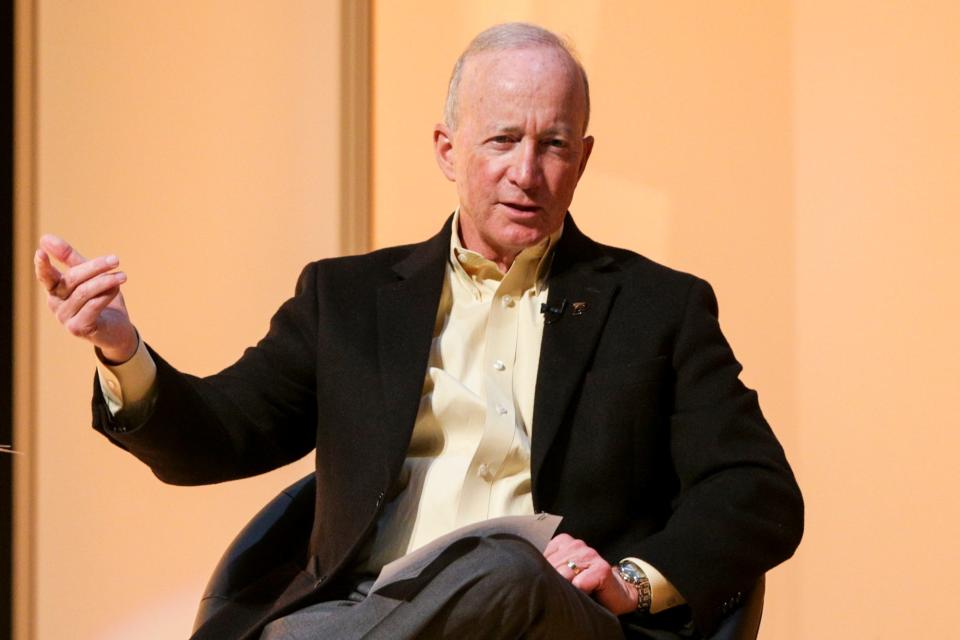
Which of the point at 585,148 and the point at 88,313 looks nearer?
the point at 88,313

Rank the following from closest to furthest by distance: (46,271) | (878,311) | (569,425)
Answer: (46,271), (569,425), (878,311)

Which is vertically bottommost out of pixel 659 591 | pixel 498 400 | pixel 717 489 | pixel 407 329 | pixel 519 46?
pixel 659 591

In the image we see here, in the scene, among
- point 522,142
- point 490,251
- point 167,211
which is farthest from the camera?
point 167,211

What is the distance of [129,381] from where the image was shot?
2027mm

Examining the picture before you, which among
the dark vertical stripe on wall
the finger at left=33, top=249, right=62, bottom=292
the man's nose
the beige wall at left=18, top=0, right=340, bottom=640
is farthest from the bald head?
the dark vertical stripe on wall

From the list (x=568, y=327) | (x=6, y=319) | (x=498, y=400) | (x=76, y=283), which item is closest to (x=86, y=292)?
(x=76, y=283)

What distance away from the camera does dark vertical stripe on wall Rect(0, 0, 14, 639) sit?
3.55 meters

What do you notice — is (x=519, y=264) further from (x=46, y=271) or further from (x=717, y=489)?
(x=46, y=271)

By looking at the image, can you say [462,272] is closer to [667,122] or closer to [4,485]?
[667,122]

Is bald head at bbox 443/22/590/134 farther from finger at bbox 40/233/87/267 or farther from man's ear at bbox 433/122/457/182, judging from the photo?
finger at bbox 40/233/87/267

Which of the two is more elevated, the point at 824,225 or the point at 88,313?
the point at 824,225

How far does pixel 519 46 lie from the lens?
2.27m

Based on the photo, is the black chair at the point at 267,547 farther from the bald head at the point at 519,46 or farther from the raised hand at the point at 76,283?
the bald head at the point at 519,46

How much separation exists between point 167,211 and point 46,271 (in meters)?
1.73
